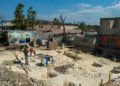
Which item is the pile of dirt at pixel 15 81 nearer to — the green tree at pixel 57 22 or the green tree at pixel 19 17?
the green tree at pixel 19 17

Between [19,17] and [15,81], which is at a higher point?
[19,17]

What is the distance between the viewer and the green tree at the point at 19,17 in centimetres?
5097

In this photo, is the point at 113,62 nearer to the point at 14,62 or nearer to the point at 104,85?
the point at 104,85

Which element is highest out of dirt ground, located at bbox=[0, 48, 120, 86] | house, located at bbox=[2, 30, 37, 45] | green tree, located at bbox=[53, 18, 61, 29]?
green tree, located at bbox=[53, 18, 61, 29]

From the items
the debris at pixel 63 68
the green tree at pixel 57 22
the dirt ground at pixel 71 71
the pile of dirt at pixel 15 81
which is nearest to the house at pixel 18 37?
the dirt ground at pixel 71 71

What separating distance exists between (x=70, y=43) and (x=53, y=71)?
→ 19.8m

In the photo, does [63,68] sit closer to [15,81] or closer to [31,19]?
[15,81]

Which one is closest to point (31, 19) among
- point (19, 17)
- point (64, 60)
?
point (19, 17)

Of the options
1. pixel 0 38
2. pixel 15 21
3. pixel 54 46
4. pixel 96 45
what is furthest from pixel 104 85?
pixel 15 21

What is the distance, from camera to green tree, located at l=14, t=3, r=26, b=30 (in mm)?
50969

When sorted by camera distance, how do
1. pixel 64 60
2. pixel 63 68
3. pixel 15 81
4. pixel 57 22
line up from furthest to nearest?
pixel 57 22 → pixel 64 60 → pixel 63 68 → pixel 15 81

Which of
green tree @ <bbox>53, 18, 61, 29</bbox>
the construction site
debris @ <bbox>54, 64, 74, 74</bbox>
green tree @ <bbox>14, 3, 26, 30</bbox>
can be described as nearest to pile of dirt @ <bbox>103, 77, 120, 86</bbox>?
the construction site

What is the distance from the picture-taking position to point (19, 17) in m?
51.2

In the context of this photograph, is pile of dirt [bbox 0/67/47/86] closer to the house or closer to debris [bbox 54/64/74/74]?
debris [bbox 54/64/74/74]
